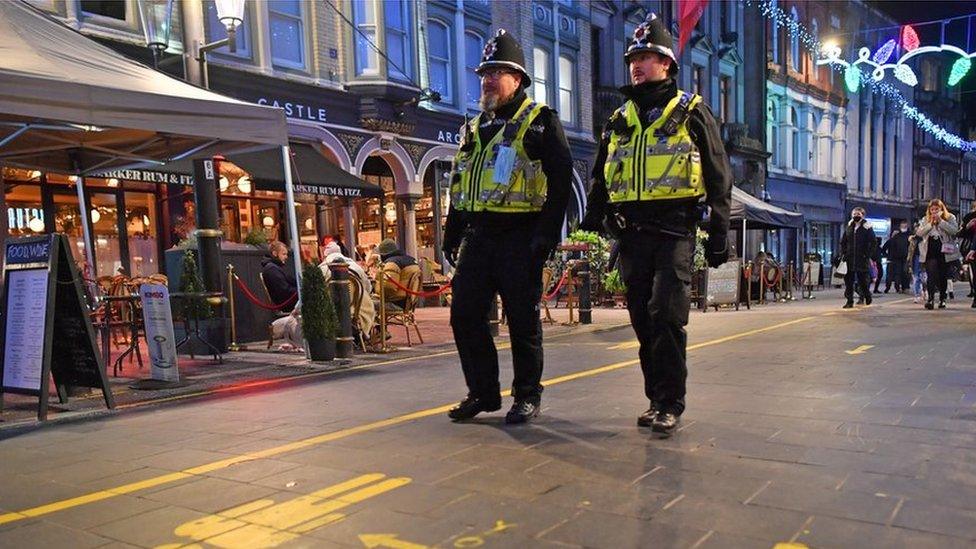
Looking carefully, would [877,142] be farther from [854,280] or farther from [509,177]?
[509,177]

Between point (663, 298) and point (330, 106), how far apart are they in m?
13.0

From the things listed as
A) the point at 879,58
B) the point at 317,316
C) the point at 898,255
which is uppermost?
the point at 879,58

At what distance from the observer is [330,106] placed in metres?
15.5

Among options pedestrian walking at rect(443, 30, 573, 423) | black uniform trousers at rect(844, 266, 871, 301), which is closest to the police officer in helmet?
pedestrian walking at rect(443, 30, 573, 423)

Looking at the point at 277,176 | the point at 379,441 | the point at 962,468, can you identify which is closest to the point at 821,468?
the point at 962,468

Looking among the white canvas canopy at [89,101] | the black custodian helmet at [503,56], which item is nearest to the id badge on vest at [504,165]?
the black custodian helmet at [503,56]

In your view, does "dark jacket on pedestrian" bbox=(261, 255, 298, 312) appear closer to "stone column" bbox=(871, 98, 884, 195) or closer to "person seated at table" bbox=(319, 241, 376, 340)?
"person seated at table" bbox=(319, 241, 376, 340)

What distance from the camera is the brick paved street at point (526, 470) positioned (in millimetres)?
2533

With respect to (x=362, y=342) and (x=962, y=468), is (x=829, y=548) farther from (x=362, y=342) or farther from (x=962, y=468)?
(x=362, y=342)

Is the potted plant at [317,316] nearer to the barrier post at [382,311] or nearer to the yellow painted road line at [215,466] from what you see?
the barrier post at [382,311]

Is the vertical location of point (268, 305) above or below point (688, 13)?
below

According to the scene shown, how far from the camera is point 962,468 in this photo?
3076 mm

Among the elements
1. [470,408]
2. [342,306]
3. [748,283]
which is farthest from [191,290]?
[748,283]

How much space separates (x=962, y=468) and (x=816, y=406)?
4.42ft
